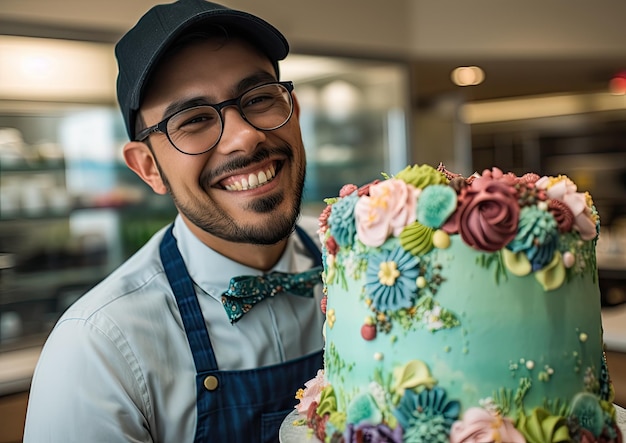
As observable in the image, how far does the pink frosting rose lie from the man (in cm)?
58

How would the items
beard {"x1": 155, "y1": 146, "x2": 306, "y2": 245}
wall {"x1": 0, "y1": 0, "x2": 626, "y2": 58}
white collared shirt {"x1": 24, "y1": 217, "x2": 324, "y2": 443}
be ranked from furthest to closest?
wall {"x1": 0, "y1": 0, "x2": 626, "y2": 58}
beard {"x1": 155, "y1": 146, "x2": 306, "y2": 245}
white collared shirt {"x1": 24, "y1": 217, "x2": 324, "y2": 443}

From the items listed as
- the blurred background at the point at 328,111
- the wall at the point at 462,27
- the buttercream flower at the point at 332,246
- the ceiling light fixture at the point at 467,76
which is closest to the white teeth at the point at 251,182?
the buttercream flower at the point at 332,246

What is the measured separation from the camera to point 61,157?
355 cm

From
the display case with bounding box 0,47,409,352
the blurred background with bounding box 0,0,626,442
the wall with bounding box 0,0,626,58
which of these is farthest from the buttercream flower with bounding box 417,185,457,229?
the wall with bounding box 0,0,626,58

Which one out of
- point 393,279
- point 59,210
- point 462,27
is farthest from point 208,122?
point 462,27

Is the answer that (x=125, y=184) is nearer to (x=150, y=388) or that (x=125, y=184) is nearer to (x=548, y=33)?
(x=150, y=388)

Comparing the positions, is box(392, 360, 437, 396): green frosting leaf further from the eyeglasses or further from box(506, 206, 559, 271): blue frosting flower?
the eyeglasses

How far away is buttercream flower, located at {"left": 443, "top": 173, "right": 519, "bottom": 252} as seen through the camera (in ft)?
3.21

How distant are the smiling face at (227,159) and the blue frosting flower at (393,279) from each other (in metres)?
0.44

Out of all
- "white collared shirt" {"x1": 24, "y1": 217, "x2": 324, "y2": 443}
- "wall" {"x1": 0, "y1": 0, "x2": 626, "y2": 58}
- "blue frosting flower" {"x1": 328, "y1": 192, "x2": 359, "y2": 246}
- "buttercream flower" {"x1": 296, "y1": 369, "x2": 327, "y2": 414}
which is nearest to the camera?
"blue frosting flower" {"x1": 328, "y1": 192, "x2": 359, "y2": 246}

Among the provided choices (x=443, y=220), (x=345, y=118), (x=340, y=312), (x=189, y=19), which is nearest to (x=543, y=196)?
(x=443, y=220)

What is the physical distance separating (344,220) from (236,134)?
40 centimetres

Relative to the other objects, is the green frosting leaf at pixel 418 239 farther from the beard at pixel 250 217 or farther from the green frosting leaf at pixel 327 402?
the beard at pixel 250 217

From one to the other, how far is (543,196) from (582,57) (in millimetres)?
4626
